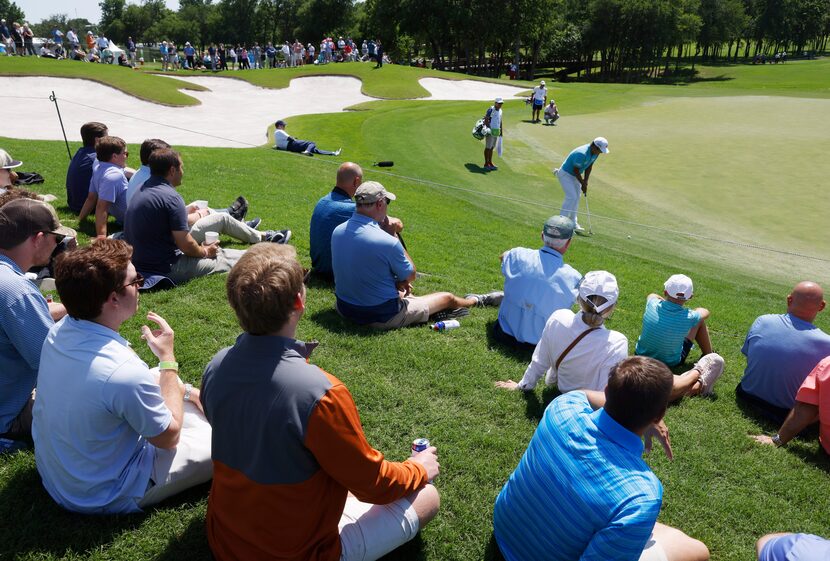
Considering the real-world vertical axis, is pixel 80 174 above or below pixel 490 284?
above

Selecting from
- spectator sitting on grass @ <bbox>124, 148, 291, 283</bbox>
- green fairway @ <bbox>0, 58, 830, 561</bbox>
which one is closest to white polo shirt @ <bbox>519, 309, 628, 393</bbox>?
green fairway @ <bbox>0, 58, 830, 561</bbox>

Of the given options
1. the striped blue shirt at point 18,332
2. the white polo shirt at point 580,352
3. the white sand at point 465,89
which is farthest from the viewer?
the white sand at point 465,89

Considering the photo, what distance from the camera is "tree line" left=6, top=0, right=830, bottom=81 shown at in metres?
68.2

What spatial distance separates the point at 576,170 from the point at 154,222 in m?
9.56

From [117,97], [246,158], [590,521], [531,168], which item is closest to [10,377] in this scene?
[590,521]

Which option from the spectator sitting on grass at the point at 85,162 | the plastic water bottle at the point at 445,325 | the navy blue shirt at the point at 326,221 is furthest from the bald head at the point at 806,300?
the spectator sitting on grass at the point at 85,162

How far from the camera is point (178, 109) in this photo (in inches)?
993

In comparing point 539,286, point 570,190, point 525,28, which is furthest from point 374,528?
point 525,28

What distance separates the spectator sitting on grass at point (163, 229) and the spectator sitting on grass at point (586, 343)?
13.5ft

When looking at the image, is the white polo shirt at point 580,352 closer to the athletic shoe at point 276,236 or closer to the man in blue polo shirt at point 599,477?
the man in blue polo shirt at point 599,477

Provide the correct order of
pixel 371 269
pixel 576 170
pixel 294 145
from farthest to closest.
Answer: pixel 294 145, pixel 576 170, pixel 371 269

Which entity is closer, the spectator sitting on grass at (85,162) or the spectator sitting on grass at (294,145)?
the spectator sitting on grass at (85,162)

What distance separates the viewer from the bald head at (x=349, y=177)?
7.09m

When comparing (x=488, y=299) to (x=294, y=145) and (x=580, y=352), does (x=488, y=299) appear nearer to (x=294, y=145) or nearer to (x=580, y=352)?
(x=580, y=352)
